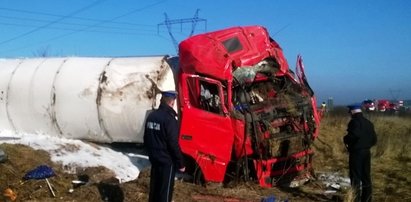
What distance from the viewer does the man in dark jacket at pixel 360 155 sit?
8.35m

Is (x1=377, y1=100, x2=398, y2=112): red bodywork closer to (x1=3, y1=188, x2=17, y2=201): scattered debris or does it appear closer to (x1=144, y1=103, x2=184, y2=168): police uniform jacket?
(x1=3, y1=188, x2=17, y2=201): scattered debris

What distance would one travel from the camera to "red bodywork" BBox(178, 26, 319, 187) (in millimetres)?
9844

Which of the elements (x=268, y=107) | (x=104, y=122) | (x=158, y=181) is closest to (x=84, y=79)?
(x=104, y=122)

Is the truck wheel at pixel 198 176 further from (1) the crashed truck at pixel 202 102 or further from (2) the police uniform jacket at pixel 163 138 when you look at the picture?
(2) the police uniform jacket at pixel 163 138

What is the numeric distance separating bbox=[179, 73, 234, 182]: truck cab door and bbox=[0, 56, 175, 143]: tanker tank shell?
3.72 feet

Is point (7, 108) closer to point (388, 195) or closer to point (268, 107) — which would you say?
point (268, 107)

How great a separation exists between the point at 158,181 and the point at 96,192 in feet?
6.59

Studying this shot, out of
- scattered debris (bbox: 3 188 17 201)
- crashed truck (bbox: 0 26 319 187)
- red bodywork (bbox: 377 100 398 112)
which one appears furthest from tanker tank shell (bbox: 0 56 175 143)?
red bodywork (bbox: 377 100 398 112)

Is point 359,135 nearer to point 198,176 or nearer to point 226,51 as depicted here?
point 198,176

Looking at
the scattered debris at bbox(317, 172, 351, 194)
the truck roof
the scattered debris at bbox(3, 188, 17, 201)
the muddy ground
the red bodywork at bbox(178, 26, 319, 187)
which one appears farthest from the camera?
the truck roof

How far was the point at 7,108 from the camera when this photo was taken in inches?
513

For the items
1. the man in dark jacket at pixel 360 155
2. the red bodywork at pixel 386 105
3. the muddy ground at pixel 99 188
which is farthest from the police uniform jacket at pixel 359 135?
the red bodywork at pixel 386 105

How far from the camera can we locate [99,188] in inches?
346

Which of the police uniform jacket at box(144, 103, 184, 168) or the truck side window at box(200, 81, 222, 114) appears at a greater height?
the truck side window at box(200, 81, 222, 114)
